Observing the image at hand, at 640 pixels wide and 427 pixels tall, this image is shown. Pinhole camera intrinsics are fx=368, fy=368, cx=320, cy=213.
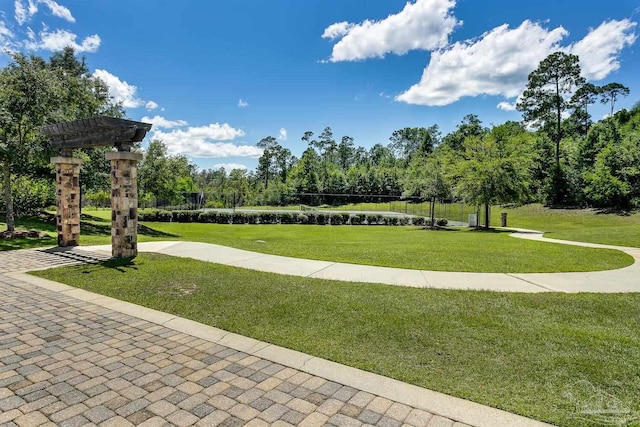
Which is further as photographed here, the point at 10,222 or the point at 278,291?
the point at 10,222

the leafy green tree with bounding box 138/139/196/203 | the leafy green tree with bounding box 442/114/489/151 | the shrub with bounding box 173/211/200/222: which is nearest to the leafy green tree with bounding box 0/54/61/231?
the leafy green tree with bounding box 138/139/196/203

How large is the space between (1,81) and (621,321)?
49.3 ft

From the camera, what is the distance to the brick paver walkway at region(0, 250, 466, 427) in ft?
8.12

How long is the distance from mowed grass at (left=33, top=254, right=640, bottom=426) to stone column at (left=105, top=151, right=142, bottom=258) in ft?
5.38

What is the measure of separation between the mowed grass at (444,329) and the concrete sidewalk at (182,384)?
0.25 m

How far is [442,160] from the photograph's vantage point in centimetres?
2603

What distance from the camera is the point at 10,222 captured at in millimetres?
10992

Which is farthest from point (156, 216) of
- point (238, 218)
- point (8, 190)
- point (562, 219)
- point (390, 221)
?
point (562, 219)

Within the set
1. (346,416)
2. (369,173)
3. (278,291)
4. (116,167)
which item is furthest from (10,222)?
(369,173)

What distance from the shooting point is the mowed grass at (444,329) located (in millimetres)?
2855

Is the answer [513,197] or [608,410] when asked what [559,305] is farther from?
[513,197]

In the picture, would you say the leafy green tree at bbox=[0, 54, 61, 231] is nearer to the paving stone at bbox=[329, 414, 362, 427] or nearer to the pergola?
the pergola

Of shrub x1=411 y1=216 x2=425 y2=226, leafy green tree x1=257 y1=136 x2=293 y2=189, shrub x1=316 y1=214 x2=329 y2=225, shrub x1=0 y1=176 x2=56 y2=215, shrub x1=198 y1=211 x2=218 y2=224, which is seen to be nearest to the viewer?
shrub x1=0 y1=176 x2=56 y2=215

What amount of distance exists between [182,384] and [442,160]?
25597 millimetres
